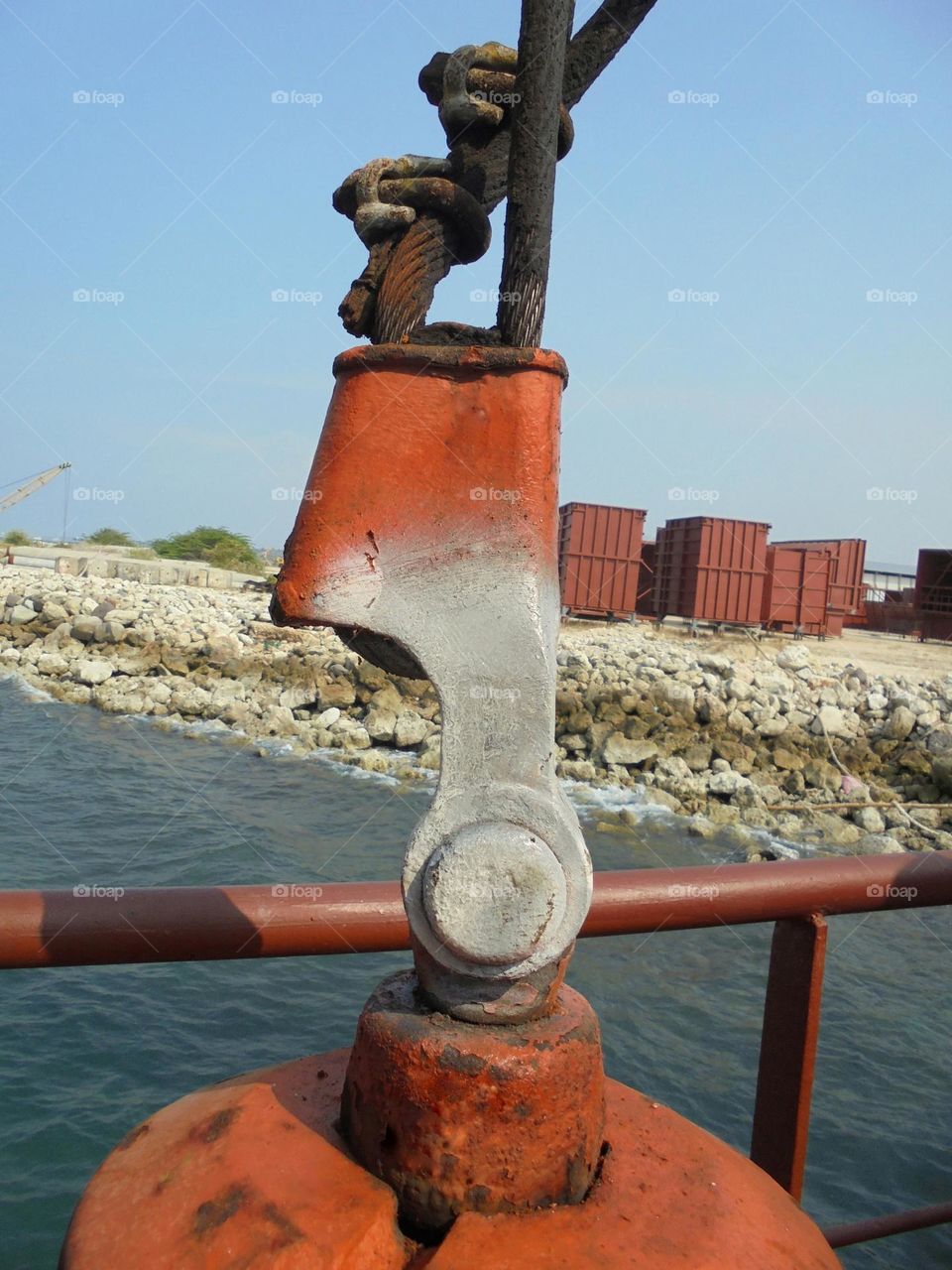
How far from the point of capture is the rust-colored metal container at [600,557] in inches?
794

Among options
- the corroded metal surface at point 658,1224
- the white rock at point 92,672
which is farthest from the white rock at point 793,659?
the corroded metal surface at point 658,1224

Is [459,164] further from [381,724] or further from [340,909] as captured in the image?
[381,724]

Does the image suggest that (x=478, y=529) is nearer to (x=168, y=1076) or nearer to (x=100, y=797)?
(x=168, y=1076)

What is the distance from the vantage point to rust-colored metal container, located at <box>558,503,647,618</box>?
794 inches

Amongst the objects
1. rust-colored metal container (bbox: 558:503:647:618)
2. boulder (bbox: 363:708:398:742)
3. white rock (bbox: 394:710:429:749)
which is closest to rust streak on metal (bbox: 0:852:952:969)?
A: white rock (bbox: 394:710:429:749)

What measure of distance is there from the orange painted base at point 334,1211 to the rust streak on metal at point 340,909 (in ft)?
0.85

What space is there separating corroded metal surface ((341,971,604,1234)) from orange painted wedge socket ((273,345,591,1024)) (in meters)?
0.06

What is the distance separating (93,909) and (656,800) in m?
10.6

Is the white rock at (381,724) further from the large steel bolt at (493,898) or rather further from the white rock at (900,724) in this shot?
the large steel bolt at (493,898)

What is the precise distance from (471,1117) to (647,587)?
2172cm

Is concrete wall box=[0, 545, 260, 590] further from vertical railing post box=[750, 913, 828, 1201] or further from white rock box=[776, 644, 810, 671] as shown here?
vertical railing post box=[750, 913, 828, 1201]

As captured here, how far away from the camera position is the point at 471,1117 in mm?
1204

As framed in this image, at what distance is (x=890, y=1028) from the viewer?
6.97m

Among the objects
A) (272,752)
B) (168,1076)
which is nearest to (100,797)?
(272,752)
